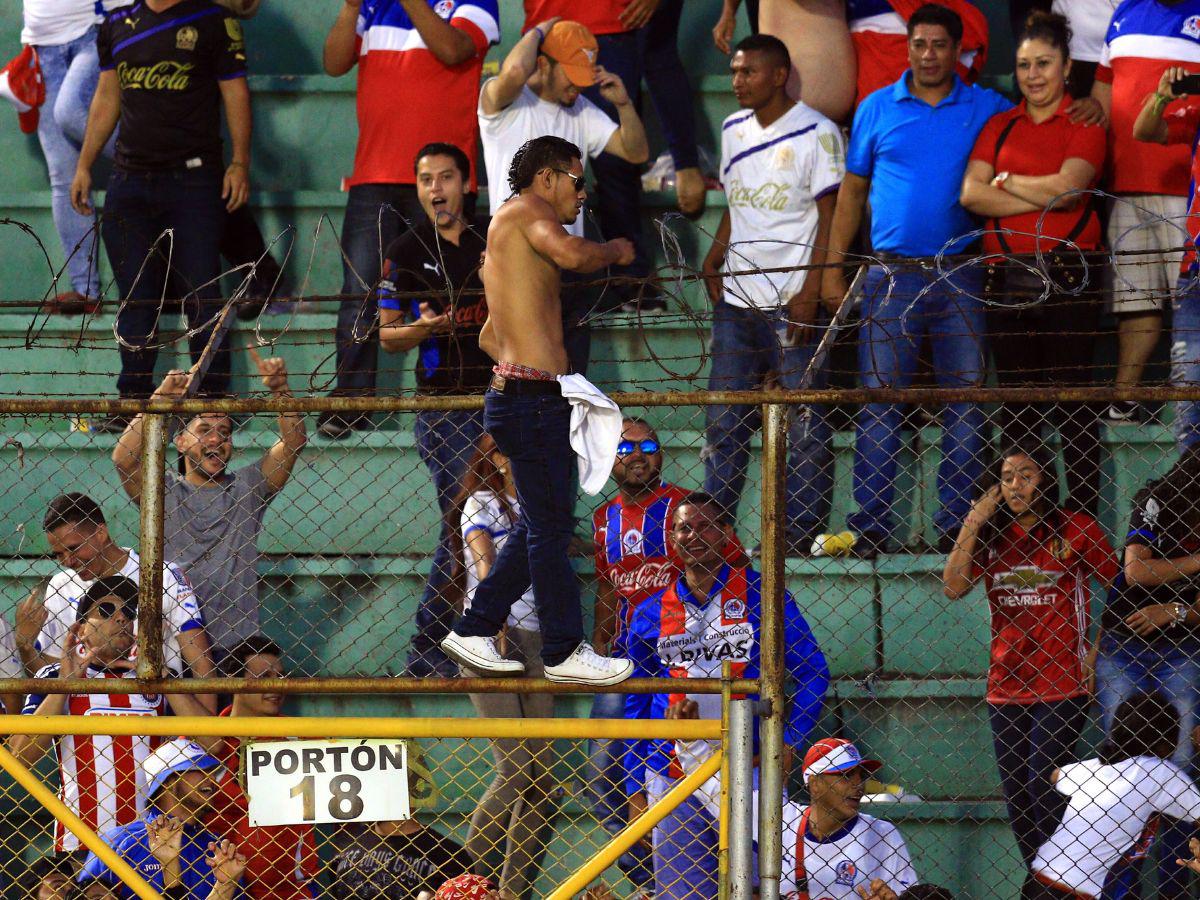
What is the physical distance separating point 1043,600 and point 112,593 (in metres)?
3.41

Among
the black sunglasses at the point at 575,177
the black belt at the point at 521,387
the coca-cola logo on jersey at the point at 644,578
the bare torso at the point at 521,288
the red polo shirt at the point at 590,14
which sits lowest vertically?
the coca-cola logo on jersey at the point at 644,578

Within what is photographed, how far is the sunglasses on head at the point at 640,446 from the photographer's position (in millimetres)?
6109

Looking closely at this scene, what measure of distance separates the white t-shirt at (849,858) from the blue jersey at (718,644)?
352mm

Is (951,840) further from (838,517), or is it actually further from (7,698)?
(7,698)

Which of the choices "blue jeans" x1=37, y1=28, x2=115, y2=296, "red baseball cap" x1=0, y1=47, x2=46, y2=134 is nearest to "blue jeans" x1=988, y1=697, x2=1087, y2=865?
"blue jeans" x1=37, y1=28, x2=115, y2=296

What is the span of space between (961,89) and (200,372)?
379 cm

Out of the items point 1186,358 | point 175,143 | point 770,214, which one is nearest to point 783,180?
point 770,214

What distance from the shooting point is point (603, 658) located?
15.7ft

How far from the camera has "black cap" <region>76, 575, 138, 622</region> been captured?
5582 millimetres

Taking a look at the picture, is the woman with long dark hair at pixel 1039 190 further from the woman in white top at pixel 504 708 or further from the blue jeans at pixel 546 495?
the blue jeans at pixel 546 495

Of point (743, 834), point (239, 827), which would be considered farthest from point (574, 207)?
point (239, 827)

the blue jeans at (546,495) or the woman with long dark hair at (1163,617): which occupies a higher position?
the blue jeans at (546,495)

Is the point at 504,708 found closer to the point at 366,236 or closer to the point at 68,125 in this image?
the point at 366,236

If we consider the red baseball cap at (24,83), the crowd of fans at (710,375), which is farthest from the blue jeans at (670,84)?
the red baseball cap at (24,83)
